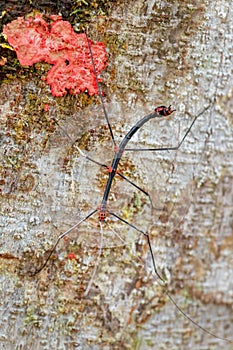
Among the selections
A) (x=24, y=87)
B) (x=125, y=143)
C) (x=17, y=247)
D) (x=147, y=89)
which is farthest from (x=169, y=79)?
(x=17, y=247)

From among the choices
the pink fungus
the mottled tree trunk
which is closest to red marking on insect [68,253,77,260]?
the mottled tree trunk

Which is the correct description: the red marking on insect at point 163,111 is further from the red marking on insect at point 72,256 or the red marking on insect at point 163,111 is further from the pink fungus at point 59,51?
the red marking on insect at point 72,256

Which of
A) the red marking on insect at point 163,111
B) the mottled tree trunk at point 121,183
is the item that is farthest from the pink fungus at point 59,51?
the red marking on insect at point 163,111

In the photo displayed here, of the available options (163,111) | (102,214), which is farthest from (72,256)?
(163,111)

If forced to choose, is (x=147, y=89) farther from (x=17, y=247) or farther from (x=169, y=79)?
(x=17, y=247)

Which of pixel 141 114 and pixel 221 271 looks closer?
pixel 141 114

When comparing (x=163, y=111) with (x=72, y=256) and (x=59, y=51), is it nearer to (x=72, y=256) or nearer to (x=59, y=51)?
(x=59, y=51)

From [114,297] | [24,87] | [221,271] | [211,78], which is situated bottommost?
[114,297]
